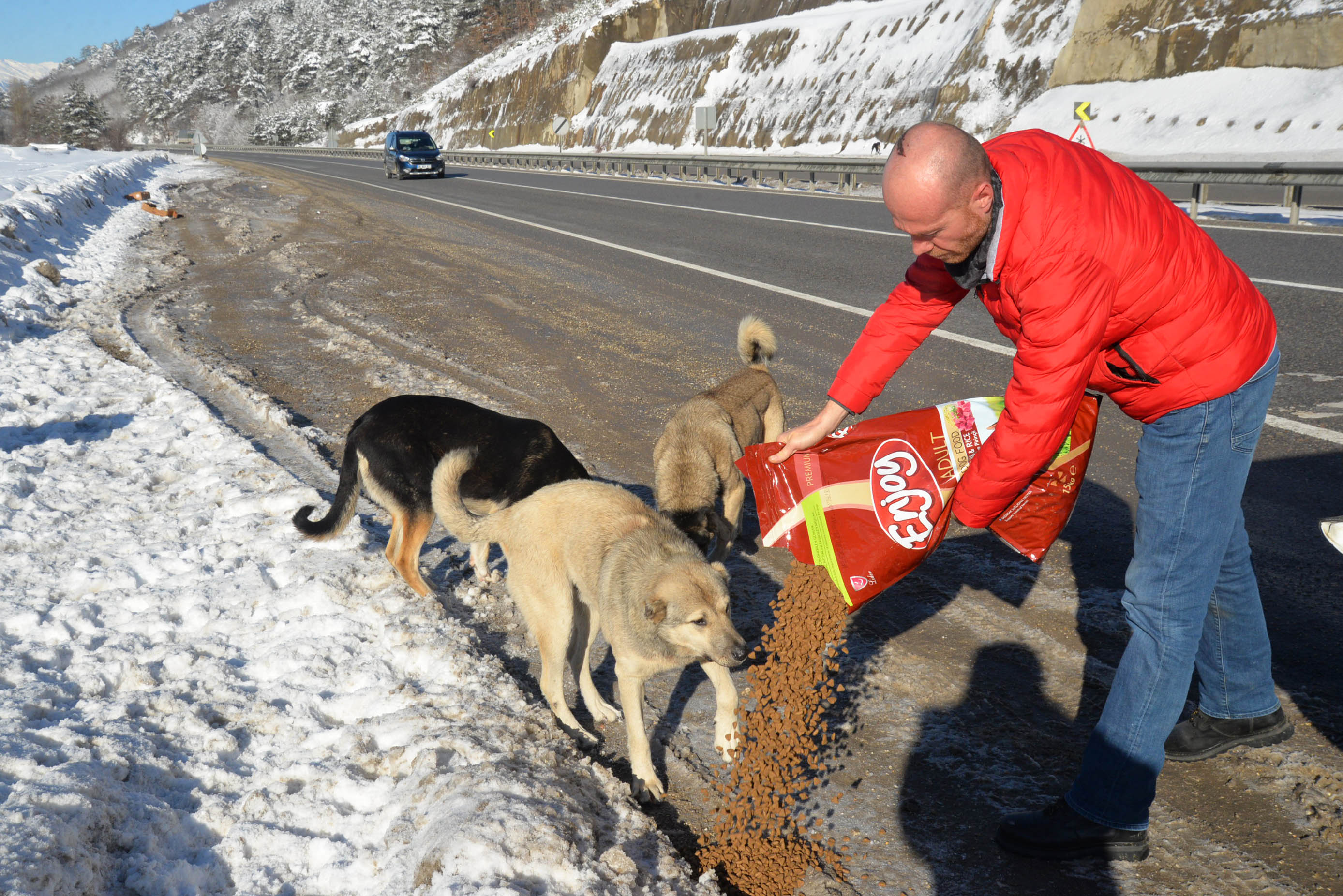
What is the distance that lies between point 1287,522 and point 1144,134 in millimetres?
26188

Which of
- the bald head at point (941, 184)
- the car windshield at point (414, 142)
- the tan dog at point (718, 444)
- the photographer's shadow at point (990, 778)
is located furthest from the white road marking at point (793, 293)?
the car windshield at point (414, 142)

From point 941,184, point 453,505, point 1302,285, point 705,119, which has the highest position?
point 941,184

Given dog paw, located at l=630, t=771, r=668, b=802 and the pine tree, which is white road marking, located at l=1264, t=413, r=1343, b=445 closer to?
dog paw, located at l=630, t=771, r=668, b=802

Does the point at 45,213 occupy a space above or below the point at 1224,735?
below

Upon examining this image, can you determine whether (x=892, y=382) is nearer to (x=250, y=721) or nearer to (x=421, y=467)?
(x=421, y=467)

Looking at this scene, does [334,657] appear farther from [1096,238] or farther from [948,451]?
[1096,238]

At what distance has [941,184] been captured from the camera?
8.57 feet

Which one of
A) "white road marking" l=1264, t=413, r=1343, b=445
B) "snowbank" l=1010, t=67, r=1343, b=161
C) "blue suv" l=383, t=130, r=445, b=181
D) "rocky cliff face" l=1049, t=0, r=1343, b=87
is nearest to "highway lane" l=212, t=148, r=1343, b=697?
"white road marking" l=1264, t=413, r=1343, b=445

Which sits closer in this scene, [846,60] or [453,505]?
[453,505]

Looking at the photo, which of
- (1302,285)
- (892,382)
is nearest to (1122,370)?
(892,382)

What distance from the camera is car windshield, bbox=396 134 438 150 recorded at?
1489 inches

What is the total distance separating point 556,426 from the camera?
736 centimetres

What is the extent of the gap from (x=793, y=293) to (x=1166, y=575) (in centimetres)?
927

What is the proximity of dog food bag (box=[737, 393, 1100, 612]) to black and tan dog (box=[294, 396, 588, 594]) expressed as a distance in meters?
1.83
